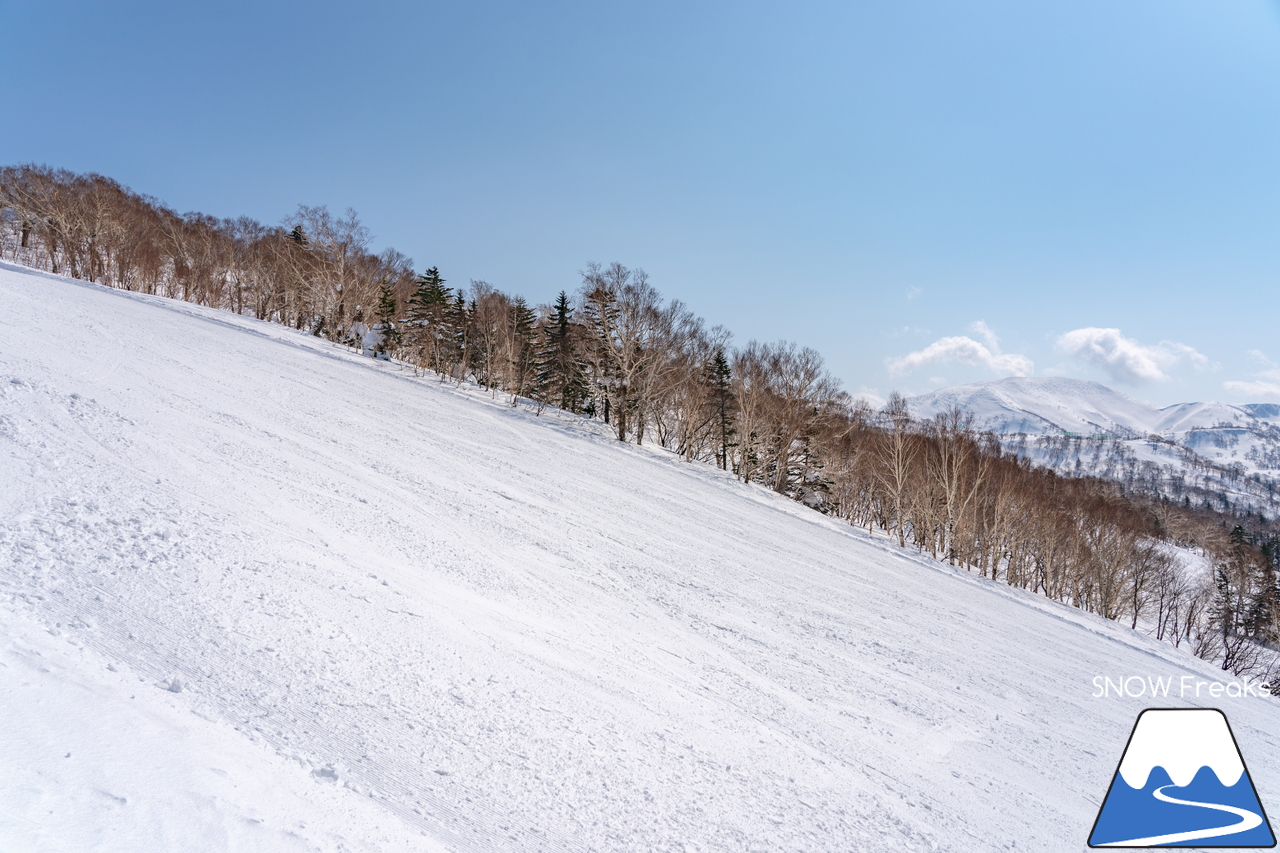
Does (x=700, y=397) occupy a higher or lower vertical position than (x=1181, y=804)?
higher

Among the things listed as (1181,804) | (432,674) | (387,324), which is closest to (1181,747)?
(1181,804)

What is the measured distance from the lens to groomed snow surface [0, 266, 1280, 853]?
2.75m

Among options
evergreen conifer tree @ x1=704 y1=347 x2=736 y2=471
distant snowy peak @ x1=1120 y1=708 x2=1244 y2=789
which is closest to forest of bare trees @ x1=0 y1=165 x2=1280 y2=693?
evergreen conifer tree @ x1=704 y1=347 x2=736 y2=471

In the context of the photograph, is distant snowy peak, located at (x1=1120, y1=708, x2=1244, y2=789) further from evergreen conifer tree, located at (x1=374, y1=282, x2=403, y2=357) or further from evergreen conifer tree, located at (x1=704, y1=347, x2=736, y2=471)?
evergreen conifer tree, located at (x1=374, y1=282, x2=403, y2=357)

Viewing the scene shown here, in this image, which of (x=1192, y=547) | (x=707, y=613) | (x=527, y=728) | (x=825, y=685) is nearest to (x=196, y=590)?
(x=527, y=728)

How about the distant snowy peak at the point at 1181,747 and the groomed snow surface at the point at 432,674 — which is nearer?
the groomed snow surface at the point at 432,674

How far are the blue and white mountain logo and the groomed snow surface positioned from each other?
0.27 metres

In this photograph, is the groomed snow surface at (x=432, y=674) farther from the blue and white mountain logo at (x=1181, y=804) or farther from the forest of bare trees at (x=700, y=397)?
the forest of bare trees at (x=700, y=397)

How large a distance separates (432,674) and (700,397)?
3153 cm

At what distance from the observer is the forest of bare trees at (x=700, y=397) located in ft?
105

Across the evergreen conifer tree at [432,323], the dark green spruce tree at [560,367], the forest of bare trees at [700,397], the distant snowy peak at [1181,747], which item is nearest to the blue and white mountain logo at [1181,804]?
the distant snowy peak at [1181,747]

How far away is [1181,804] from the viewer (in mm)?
4773

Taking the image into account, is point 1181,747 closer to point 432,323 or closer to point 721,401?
point 721,401

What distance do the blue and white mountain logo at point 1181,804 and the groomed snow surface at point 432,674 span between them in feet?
0.89
